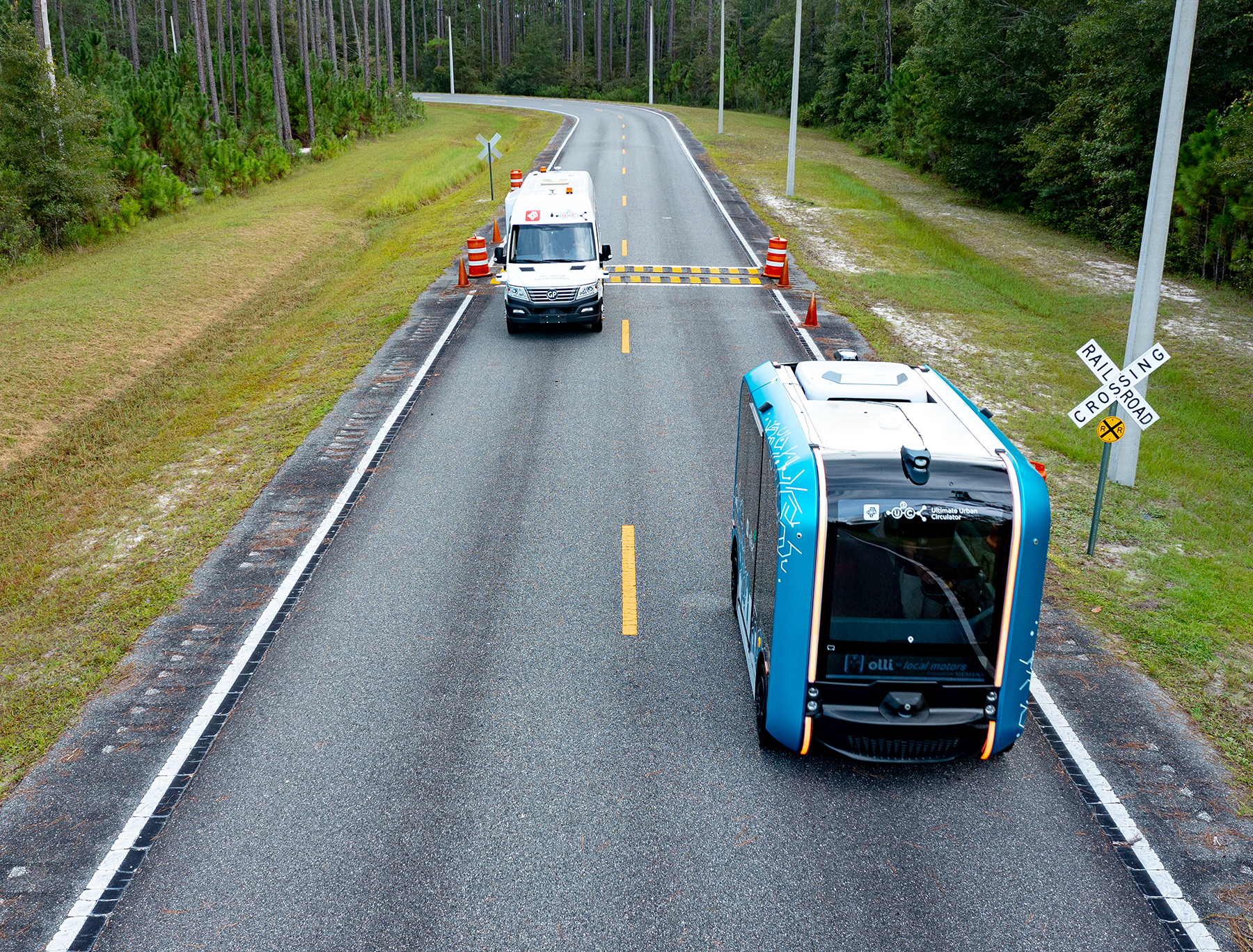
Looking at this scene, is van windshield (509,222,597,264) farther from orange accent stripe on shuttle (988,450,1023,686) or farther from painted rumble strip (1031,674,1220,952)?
orange accent stripe on shuttle (988,450,1023,686)

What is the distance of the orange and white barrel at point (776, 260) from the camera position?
2319cm

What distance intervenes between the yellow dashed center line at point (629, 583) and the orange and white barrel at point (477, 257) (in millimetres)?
13804

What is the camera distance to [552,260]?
19.0 metres

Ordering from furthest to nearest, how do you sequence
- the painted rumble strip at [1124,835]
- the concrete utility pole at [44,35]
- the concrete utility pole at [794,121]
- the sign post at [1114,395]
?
the concrete utility pole at [794,121] → the concrete utility pole at [44,35] → the sign post at [1114,395] → the painted rumble strip at [1124,835]

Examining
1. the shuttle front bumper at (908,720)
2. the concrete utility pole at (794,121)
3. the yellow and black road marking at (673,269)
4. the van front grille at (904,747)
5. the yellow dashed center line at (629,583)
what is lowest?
the yellow dashed center line at (629,583)

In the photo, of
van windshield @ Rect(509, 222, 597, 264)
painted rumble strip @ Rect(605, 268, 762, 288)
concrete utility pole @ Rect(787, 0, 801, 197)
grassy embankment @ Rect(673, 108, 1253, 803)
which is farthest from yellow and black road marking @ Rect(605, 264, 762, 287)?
concrete utility pole @ Rect(787, 0, 801, 197)

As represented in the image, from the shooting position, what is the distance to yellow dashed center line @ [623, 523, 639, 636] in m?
9.27

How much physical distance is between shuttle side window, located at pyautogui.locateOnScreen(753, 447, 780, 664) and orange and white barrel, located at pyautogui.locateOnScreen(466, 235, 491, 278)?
1690 centimetres

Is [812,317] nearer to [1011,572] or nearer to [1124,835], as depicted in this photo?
[1011,572]

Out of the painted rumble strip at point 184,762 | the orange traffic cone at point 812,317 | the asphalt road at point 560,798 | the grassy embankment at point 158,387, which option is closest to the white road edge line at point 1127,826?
the asphalt road at point 560,798

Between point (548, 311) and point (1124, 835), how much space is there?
14.1 m

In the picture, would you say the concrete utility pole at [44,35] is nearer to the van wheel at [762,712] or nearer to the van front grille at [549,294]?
the van front grille at [549,294]

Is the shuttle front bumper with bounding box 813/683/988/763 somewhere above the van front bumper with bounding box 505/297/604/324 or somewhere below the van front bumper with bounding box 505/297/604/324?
below

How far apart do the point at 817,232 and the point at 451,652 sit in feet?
80.4
